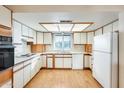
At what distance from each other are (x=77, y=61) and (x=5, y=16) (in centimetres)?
591

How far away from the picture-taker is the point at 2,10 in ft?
7.24

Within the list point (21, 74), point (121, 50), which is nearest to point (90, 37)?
point (121, 50)

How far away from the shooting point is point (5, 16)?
2.34m

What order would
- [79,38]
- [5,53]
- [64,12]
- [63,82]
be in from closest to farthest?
[5,53] → [64,12] → [63,82] → [79,38]

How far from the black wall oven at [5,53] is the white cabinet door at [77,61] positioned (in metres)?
5.52

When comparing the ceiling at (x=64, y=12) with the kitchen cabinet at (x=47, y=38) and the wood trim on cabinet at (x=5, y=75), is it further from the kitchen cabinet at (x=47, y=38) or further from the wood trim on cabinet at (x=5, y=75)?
the kitchen cabinet at (x=47, y=38)

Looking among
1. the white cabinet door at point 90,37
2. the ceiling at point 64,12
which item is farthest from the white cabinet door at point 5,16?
the white cabinet door at point 90,37

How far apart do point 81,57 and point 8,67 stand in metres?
5.78

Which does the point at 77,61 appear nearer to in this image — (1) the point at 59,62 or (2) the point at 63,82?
(1) the point at 59,62

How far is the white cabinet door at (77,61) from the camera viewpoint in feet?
25.9

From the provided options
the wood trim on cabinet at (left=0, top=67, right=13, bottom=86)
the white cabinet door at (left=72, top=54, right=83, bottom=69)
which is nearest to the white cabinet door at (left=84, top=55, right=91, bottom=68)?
the white cabinet door at (left=72, top=54, right=83, bottom=69)
